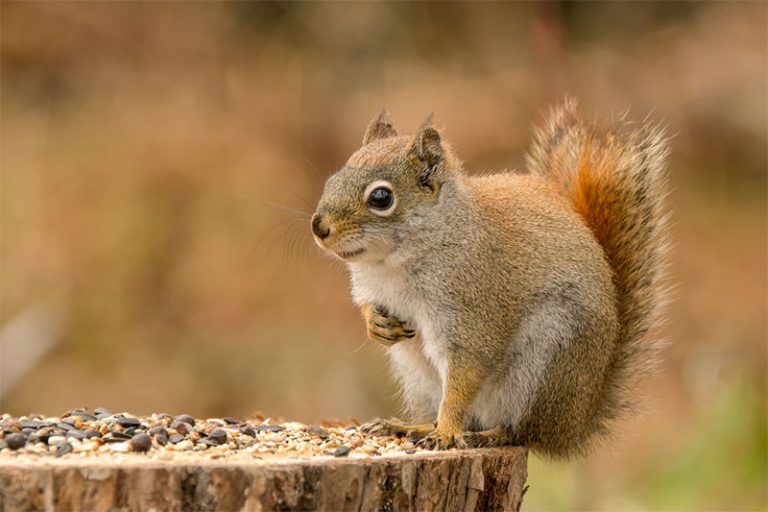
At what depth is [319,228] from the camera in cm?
297

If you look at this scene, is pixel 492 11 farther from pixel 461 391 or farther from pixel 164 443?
pixel 164 443

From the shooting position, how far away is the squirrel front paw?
3.12m

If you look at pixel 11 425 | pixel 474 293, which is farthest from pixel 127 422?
pixel 474 293

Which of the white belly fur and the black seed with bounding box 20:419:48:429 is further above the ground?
the white belly fur

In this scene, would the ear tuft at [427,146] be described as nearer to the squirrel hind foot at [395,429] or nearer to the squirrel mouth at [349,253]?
the squirrel mouth at [349,253]

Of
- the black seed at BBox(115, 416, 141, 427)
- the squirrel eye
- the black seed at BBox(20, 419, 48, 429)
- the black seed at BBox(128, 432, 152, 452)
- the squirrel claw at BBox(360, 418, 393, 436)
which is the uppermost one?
the squirrel eye

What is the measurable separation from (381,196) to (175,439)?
34.0 inches

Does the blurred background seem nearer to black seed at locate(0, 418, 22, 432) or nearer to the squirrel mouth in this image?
the squirrel mouth

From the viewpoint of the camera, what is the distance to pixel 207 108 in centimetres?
804

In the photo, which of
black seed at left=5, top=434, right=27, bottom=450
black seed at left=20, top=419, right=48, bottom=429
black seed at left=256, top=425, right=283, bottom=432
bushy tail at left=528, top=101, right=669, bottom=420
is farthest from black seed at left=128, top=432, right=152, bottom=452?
bushy tail at left=528, top=101, right=669, bottom=420

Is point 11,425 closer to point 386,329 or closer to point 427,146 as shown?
point 386,329

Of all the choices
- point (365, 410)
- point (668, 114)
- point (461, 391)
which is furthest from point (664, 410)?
point (461, 391)

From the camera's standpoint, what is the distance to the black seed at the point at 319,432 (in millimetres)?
2908

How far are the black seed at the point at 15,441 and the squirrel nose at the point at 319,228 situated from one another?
898 mm
